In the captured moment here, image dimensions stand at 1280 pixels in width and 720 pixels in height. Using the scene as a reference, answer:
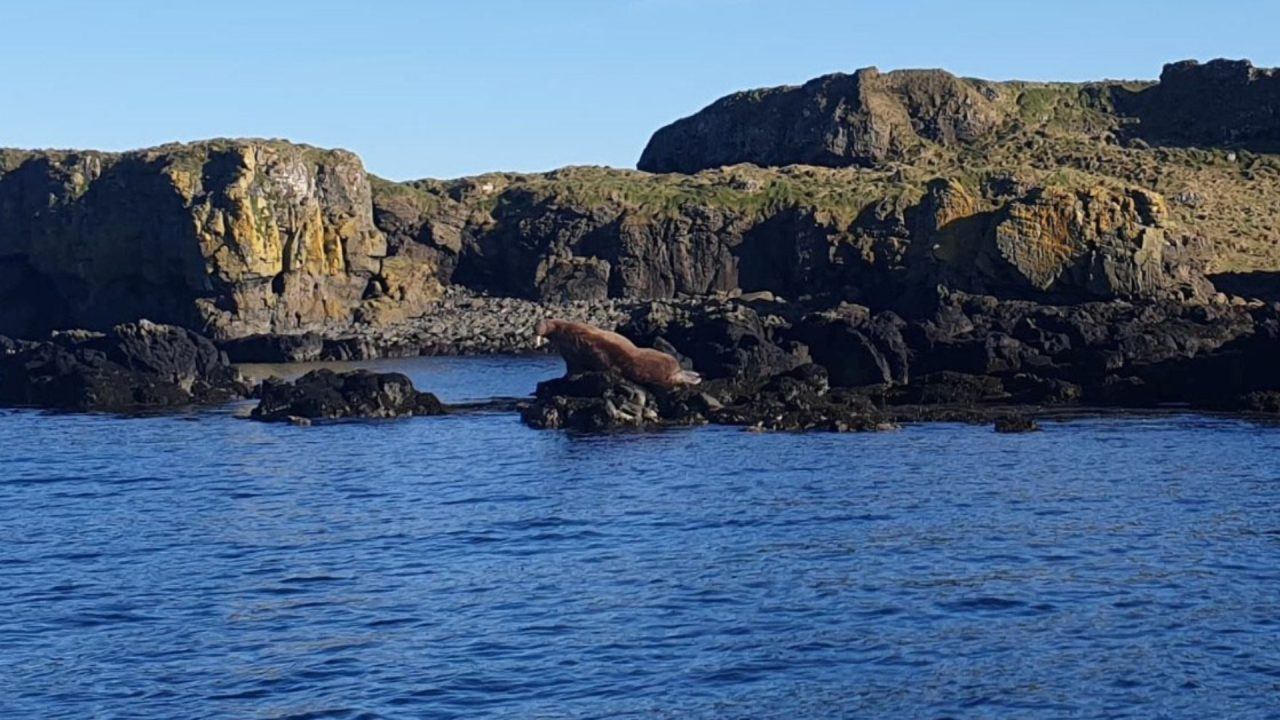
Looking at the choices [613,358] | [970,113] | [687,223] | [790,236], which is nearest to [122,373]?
[613,358]

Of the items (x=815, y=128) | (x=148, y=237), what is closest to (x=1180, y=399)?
(x=148, y=237)

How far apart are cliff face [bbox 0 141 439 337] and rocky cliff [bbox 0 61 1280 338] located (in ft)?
0.49

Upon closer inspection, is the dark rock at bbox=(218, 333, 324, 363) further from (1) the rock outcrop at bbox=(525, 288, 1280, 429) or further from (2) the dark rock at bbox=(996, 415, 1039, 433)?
(2) the dark rock at bbox=(996, 415, 1039, 433)

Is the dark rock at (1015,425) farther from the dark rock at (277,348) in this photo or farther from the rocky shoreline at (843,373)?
the dark rock at (277,348)

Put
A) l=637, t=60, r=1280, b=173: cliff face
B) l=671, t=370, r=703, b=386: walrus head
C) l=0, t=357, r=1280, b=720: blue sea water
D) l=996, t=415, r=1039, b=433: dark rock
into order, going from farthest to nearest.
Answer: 1. l=637, t=60, r=1280, b=173: cliff face
2. l=671, t=370, r=703, b=386: walrus head
3. l=996, t=415, r=1039, b=433: dark rock
4. l=0, t=357, r=1280, b=720: blue sea water

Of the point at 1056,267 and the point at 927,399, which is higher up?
the point at 1056,267

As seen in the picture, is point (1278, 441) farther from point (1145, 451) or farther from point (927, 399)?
point (927, 399)

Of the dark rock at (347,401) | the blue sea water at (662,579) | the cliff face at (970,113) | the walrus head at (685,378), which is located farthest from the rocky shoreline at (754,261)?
the blue sea water at (662,579)

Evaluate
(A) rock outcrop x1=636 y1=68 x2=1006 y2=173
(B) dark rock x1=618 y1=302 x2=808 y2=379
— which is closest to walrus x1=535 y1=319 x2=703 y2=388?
(B) dark rock x1=618 y1=302 x2=808 y2=379

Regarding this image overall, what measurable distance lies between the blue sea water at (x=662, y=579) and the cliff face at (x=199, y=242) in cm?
4536

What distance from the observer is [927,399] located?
47812 mm

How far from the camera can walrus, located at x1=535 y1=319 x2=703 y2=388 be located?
48.1 metres

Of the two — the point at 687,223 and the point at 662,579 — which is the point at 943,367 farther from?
the point at 687,223

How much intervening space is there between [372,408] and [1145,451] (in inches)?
882
